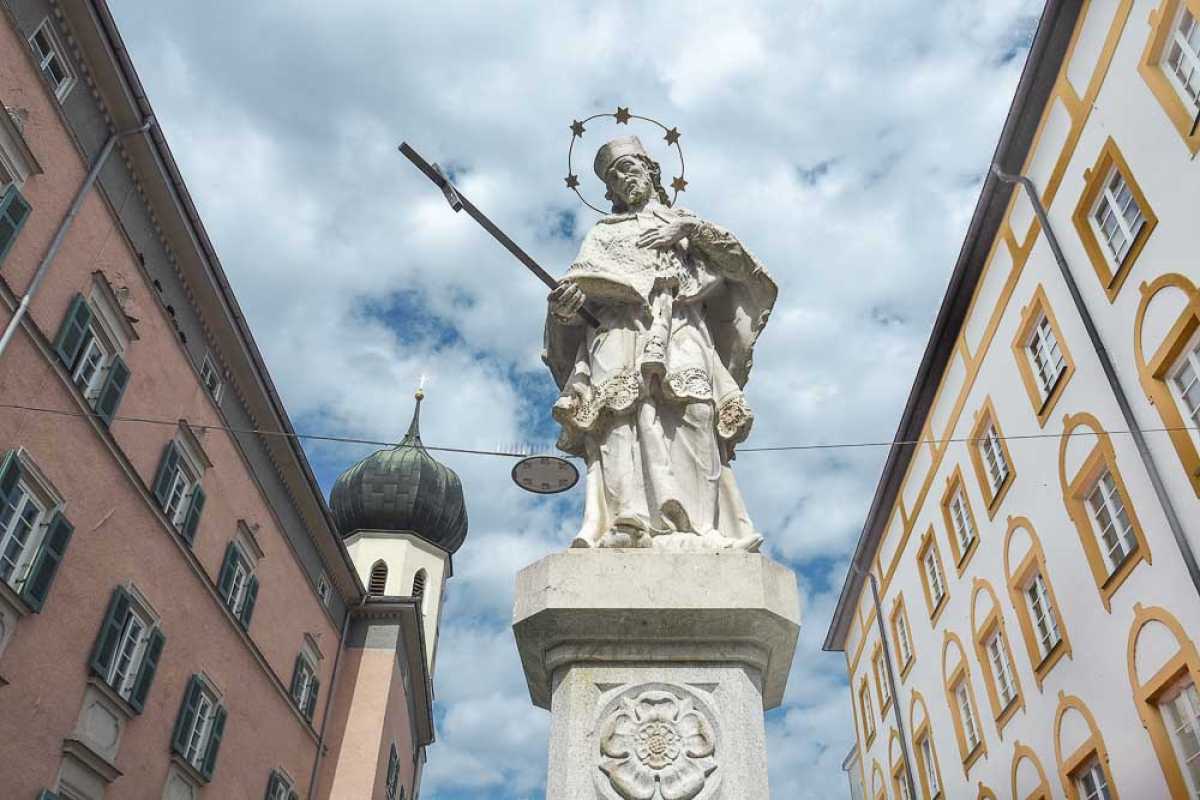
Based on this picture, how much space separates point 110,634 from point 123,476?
102 inches

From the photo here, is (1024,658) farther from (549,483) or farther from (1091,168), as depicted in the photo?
(549,483)

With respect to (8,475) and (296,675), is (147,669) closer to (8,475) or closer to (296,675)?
(8,475)

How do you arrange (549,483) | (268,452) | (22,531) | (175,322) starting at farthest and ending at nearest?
(268,452) → (175,322) → (22,531) → (549,483)

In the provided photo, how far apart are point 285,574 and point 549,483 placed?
16459 mm

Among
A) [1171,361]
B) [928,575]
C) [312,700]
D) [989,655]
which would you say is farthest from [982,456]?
[312,700]

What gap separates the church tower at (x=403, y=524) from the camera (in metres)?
42.0

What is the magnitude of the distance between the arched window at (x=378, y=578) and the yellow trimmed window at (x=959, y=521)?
26.1m

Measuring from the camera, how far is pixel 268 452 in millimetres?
23969

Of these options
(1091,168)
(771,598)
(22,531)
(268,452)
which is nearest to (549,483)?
(771,598)

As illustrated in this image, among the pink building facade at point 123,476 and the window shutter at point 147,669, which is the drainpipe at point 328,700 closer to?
the pink building facade at point 123,476

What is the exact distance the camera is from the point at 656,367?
493cm

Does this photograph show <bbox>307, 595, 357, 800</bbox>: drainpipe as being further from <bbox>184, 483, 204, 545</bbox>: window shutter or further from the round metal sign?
the round metal sign

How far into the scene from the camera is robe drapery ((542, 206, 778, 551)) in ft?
15.3

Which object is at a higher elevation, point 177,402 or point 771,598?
point 177,402
